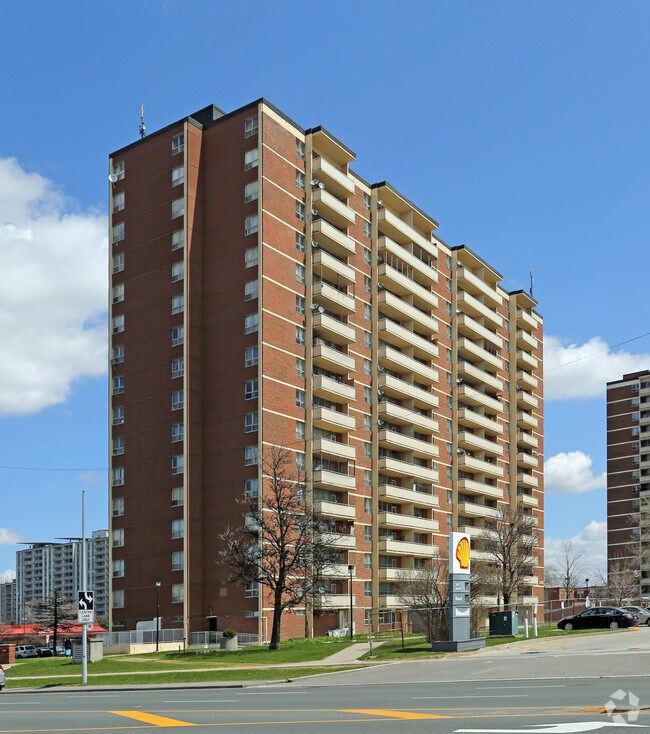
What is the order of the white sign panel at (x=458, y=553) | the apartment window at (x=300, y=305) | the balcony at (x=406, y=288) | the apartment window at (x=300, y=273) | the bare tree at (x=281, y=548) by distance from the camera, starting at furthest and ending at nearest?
the balcony at (x=406, y=288), the apartment window at (x=300, y=273), the apartment window at (x=300, y=305), the bare tree at (x=281, y=548), the white sign panel at (x=458, y=553)

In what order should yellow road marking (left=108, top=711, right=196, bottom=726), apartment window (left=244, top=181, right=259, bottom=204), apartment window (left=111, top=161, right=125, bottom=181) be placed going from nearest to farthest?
yellow road marking (left=108, top=711, right=196, bottom=726) → apartment window (left=244, top=181, right=259, bottom=204) → apartment window (left=111, top=161, right=125, bottom=181)

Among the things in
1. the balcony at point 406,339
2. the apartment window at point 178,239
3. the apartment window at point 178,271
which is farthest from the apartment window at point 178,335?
the balcony at point 406,339

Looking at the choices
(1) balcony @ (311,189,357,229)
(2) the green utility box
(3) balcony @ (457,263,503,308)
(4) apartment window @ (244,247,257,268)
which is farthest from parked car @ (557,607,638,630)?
(3) balcony @ (457,263,503,308)

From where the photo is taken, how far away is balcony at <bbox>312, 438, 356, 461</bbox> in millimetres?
74250

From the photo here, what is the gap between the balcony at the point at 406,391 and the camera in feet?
279

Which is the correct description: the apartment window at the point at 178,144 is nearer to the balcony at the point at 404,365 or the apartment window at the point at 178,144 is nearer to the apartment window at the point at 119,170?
the apartment window at the point at 119,170

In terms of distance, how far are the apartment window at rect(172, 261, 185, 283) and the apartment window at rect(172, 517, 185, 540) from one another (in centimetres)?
1742

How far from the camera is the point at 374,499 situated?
8294cm

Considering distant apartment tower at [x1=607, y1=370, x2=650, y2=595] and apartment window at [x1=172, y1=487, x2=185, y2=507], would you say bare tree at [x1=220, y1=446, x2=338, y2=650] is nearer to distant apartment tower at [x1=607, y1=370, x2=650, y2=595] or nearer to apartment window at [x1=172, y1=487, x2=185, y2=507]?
apartment window at [x1=172, y1=487, x2=185, y2=507]

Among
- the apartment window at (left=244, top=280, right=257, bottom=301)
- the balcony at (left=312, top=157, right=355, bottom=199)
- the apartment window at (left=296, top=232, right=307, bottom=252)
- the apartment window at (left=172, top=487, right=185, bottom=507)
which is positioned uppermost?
the balcony at (left=312, top=157, right=355, bottom=199)

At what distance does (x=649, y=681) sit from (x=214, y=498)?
1897 inches

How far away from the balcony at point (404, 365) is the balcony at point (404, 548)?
14.9 metres

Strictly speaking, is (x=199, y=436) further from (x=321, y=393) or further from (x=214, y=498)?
(x=321, y=393)

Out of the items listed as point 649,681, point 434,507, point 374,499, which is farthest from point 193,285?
point 649,681
